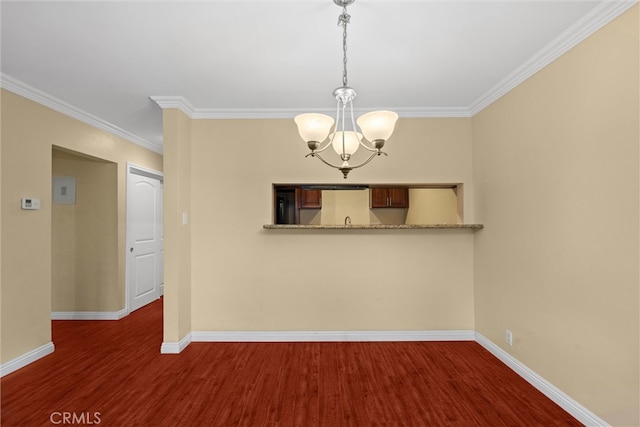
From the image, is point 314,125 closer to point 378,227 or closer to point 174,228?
point 378,227

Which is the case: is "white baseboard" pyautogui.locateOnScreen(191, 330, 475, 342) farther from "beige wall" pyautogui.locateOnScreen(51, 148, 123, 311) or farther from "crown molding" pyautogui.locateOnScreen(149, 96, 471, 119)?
"crown molding" pyautogui.locateOnScreen(149, 96, 471, 119)

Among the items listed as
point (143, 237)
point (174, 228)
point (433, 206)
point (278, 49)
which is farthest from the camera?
point (143, 237)

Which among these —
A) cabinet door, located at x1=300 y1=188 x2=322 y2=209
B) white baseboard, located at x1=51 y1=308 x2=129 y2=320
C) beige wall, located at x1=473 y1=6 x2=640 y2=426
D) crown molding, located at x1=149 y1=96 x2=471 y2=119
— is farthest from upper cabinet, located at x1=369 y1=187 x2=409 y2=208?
white baseboard, located at x1=51 y1=308 x2=129 y2=320

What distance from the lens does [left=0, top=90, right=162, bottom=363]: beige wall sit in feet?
8.39

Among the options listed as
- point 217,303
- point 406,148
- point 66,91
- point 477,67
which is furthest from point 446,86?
point 66,91

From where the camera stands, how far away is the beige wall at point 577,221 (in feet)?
5.46

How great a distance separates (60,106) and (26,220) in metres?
1.17

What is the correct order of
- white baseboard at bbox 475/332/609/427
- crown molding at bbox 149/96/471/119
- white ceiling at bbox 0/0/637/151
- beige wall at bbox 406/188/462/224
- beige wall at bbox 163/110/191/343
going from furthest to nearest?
beige wall at bbox 406/188/462/224 < crown molding at bbox 149/96/471/119 < beige wall at bbox 163/110/191/343 < white baseboard at bbox 475/332/609/427 < white ceiling at bbox 0/0/637/151

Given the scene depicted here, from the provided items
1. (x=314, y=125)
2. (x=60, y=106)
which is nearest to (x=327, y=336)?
(x=314, y=125)

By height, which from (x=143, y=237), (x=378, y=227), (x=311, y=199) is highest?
(x=311, y=199)

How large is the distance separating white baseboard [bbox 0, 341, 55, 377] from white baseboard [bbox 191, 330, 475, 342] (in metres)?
1.31

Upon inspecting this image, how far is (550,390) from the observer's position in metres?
A: 2.20

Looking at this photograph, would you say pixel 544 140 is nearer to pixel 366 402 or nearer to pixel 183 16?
pixel 366 402

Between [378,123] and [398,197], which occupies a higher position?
[378,123]
